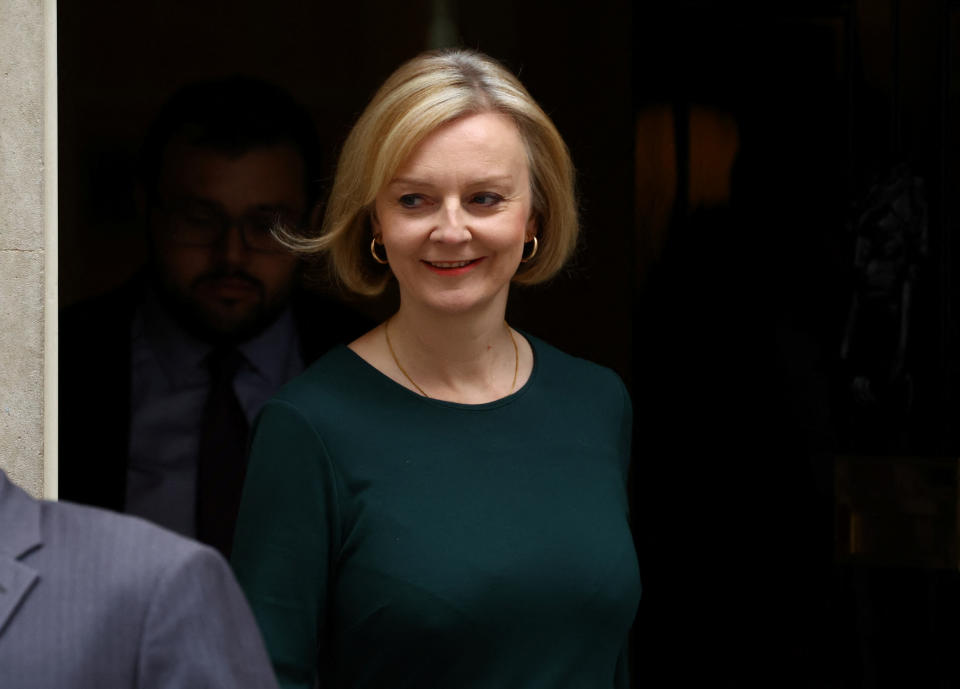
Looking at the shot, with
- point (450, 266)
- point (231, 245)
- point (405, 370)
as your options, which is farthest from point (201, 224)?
point (450, 266)

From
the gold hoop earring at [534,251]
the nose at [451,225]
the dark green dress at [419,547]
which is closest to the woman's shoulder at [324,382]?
the dark green dress at [419,547]

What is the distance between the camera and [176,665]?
1523mm

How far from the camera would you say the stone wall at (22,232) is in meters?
2.76

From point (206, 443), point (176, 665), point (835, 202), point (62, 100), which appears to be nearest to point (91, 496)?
point (206, 443)

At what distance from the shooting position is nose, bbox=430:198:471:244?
2410mm

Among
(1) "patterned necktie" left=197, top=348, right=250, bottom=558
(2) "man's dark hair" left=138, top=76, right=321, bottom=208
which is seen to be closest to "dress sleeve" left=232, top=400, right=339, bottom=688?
(1) "patterned necktie" left=197, top=348, right=250, bottom=558

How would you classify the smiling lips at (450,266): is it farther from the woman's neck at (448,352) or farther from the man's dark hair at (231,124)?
the man's dark hair at (231,124)

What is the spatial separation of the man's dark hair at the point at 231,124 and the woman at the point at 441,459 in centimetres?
112

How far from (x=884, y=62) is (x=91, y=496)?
2.67 meters

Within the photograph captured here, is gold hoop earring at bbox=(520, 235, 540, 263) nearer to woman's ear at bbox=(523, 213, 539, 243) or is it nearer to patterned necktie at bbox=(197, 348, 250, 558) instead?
woman's ear at bbox=(523, 213, 539, 243)

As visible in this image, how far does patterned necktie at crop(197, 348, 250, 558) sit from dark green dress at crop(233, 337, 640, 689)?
122 cm

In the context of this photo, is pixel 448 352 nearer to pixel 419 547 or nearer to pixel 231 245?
pixel 419 547

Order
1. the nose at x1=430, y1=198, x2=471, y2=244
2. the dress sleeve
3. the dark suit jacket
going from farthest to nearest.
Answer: the dark suit jacket → the nose at x1=430, y1=198, x2=471, y2=244 → the dress sleeve

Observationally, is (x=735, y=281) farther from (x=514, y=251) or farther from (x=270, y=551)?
(x=270, y=551)
